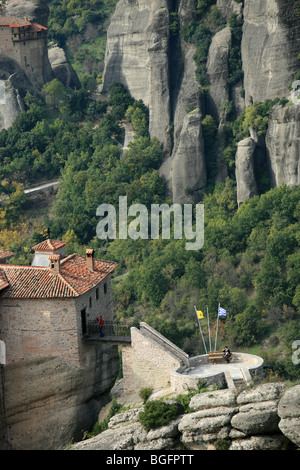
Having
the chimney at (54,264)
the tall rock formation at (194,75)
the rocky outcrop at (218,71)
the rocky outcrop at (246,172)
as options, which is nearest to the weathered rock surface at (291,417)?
the chimney at (54,264)

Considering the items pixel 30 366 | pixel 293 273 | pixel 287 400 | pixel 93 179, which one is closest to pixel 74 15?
pixel 93 179

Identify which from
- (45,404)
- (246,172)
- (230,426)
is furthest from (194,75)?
(230,426)

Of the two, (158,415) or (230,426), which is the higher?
(158,415)

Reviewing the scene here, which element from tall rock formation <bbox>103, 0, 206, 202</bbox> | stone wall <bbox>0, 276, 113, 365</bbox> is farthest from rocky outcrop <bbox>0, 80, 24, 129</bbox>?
stone wall <bbox>0, 276, 113, 365</bbox>

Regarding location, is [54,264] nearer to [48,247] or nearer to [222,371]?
[48,247]

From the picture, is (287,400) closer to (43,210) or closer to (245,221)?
(245,221)

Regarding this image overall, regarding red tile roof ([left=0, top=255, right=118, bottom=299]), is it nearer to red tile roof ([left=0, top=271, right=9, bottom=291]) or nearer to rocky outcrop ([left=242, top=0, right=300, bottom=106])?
red tile roof ([left=0, top=271, right=9, bottom=291])
